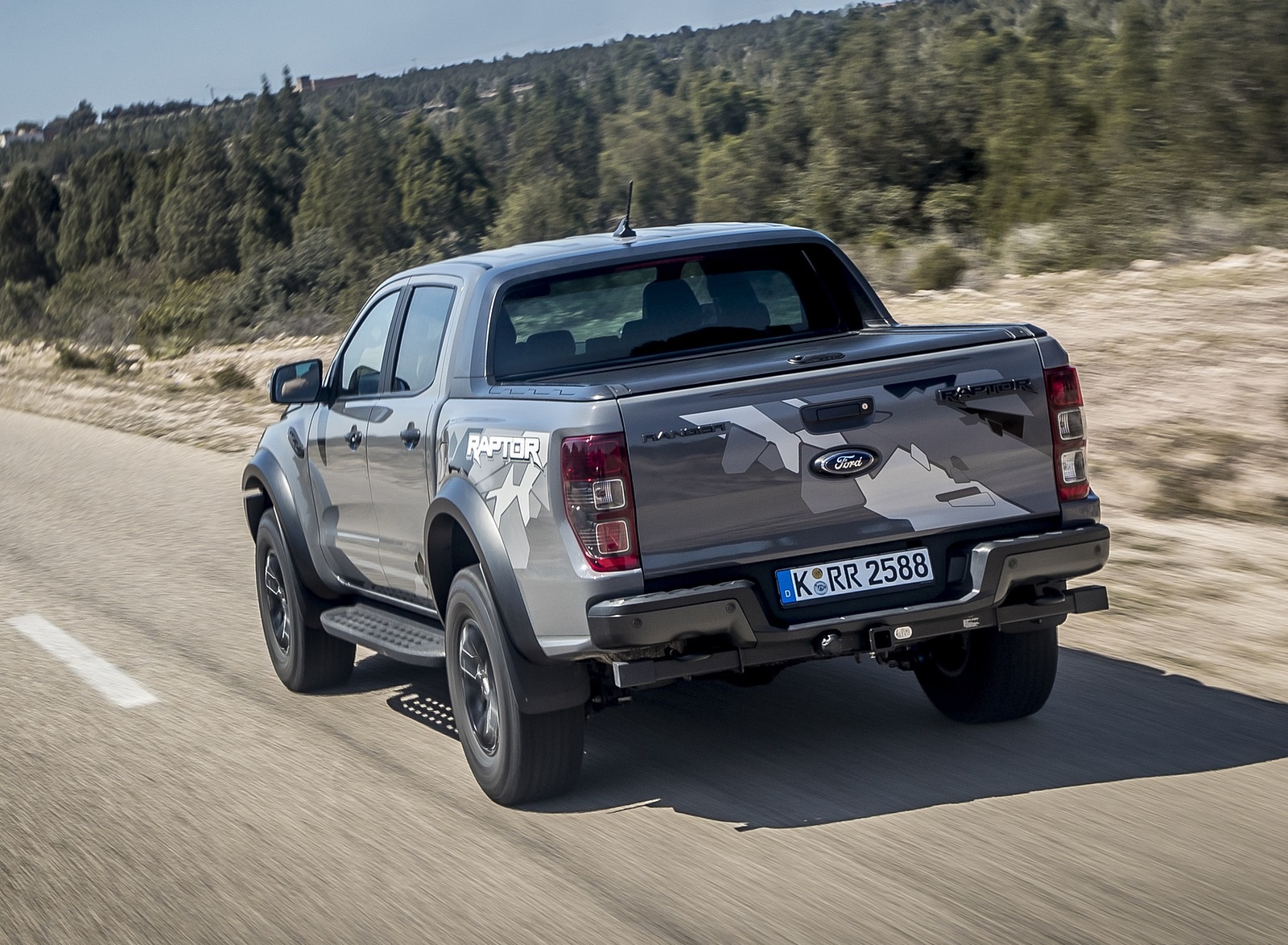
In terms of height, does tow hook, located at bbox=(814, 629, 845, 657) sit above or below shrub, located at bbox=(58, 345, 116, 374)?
above

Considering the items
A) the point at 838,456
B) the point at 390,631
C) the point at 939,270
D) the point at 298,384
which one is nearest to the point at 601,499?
the point at 838,456

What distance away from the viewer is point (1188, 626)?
7.19 metres

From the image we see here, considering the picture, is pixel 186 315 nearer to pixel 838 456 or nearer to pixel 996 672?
pixel 996 672

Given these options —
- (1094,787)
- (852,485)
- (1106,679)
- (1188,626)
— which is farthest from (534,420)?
(1188,626)

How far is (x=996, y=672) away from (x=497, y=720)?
1.79 metres

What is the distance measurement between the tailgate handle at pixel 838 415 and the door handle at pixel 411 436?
5.55 ft

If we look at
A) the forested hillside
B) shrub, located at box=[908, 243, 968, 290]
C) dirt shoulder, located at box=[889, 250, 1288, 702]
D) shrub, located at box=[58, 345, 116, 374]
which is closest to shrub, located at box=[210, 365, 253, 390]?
shrub, located at box=[58, 345, 116, 374]

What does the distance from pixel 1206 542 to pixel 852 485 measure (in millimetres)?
4755

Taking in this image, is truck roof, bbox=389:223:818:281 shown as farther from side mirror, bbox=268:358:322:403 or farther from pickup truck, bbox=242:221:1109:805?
side mirror, bbox=268:358:322:403

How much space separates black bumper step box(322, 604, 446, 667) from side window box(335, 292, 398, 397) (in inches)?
36.3

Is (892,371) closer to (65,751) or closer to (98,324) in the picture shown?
(65,751)

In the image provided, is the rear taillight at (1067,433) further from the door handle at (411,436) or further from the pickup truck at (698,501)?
the door handle at (411,436)

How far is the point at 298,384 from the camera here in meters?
7.05

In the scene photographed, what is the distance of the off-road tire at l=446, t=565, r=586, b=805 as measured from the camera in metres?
5.12
